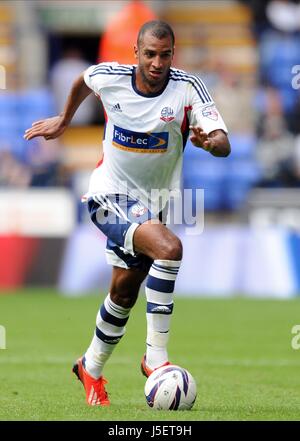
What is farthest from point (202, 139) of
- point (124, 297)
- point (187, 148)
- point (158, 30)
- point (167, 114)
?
point (187, 148)

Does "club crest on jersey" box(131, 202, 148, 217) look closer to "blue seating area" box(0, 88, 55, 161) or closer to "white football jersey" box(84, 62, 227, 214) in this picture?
"white football jersey" box(84, 62, 227, 214)

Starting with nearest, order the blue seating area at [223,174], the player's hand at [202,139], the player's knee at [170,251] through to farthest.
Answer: the player's hand at [202,139]
the player's knee at [170,251]
the blue seating area at [223,174]

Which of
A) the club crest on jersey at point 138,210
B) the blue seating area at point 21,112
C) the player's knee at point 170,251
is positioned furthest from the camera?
the blue seating area at point 21,112

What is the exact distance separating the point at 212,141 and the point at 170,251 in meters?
0.70

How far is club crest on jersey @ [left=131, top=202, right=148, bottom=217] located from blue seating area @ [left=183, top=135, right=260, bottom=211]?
36.2ft

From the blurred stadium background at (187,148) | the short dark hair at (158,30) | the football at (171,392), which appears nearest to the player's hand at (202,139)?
the short dark hair at (158,30)

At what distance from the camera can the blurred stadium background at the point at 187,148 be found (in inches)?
620

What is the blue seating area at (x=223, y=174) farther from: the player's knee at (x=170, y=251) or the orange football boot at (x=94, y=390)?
the player's knee at (x=170, y=251)

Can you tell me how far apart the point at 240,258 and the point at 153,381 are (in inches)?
342

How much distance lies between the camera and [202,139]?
6.87m

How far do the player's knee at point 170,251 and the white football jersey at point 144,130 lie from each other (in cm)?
57

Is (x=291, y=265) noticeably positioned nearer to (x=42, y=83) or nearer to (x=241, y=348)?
(x=241, y=348)

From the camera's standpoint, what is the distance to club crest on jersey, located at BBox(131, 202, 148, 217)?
736 centimetres

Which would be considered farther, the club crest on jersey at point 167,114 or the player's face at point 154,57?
the club crest on jersey at point 167,114
